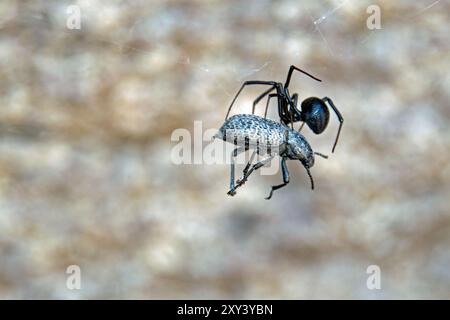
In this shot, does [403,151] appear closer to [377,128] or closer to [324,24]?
[377,128]

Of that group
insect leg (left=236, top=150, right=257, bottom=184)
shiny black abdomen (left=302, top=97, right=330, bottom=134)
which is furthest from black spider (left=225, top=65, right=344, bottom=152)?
insect leg (left=236, top=150, right=257, bottom=184)

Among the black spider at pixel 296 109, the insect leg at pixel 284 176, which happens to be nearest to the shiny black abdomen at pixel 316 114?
the black spider at pixel 296 109

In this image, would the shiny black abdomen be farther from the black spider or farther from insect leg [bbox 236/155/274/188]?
insect leg [bbox 236/155/274/188]

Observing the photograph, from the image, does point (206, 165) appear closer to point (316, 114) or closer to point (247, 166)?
point (247, 166)

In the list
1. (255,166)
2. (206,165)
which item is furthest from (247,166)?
(206,165)

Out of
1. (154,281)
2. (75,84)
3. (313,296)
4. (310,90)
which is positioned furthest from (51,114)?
(313,296)
